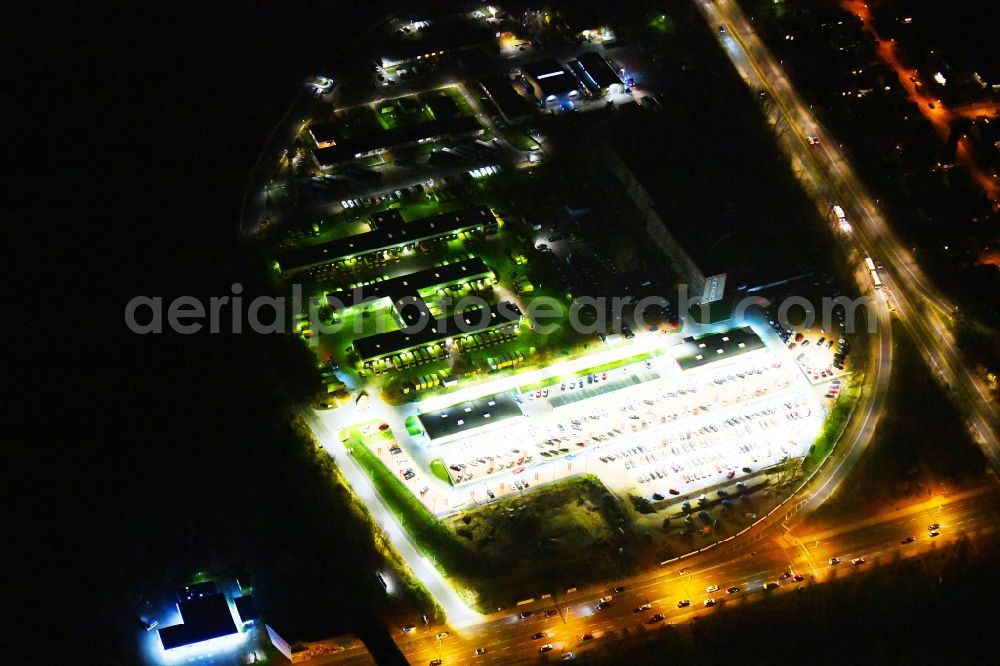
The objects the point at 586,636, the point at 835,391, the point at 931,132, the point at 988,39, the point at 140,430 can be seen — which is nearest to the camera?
the point at 586,636

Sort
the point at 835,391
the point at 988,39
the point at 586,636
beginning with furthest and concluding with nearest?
the point at 988,39, the point at 835,391, the point at 586,636

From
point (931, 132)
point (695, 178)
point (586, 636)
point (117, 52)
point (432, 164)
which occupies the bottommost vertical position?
point (586, 636)

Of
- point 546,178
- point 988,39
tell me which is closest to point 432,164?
point 546,178

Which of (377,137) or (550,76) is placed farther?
(550,76)

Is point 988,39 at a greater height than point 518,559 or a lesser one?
greater

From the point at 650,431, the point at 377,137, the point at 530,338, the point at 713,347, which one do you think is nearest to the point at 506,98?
the point at 377,137

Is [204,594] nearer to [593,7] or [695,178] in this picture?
[695,178]

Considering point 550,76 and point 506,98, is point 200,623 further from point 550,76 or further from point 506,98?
point 550,76
